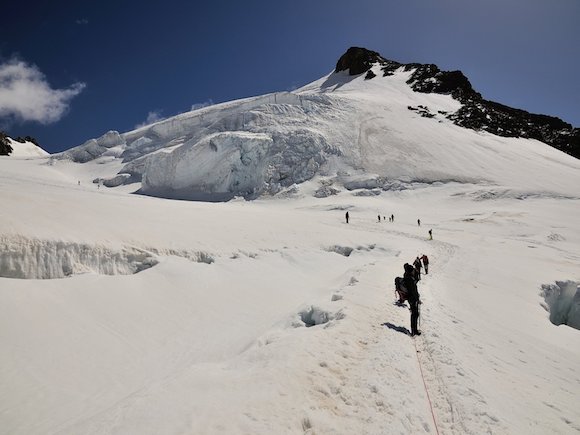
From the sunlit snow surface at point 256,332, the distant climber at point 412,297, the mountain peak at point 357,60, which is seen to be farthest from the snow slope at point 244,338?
the mountain peak at point 357,60

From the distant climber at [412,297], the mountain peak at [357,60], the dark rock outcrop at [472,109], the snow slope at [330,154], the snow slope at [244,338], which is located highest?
the mountain peak at [357,60]

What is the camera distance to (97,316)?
8.38 m

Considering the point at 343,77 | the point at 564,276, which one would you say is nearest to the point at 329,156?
the point at 564,276

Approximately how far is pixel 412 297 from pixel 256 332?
3.70 m

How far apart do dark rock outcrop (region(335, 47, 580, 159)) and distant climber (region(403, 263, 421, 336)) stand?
74995mm

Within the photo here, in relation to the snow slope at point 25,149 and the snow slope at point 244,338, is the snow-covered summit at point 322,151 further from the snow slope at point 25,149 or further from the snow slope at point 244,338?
the snow slope at point 25,149

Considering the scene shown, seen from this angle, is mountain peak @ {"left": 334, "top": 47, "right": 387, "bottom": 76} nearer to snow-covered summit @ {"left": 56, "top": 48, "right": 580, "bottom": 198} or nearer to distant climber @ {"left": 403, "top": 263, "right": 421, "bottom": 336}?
snow-covered summit @ {"left": 56, "top": 48, "right": 580, "bottom": 198}

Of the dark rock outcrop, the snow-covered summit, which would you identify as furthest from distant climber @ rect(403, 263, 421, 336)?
the dark rock outcrop

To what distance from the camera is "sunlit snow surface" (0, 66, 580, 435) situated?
4.58 m

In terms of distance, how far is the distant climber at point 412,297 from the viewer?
770cm

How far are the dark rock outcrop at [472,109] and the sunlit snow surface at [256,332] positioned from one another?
2675 inches

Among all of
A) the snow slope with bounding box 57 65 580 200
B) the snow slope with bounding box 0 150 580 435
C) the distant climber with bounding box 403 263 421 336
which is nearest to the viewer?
the snow slope with bounding box 0 150 580 435

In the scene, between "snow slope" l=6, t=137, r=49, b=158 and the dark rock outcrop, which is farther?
"snow slope" l=6, t=137, r=49, b=158

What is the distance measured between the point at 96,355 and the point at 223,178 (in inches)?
2036
